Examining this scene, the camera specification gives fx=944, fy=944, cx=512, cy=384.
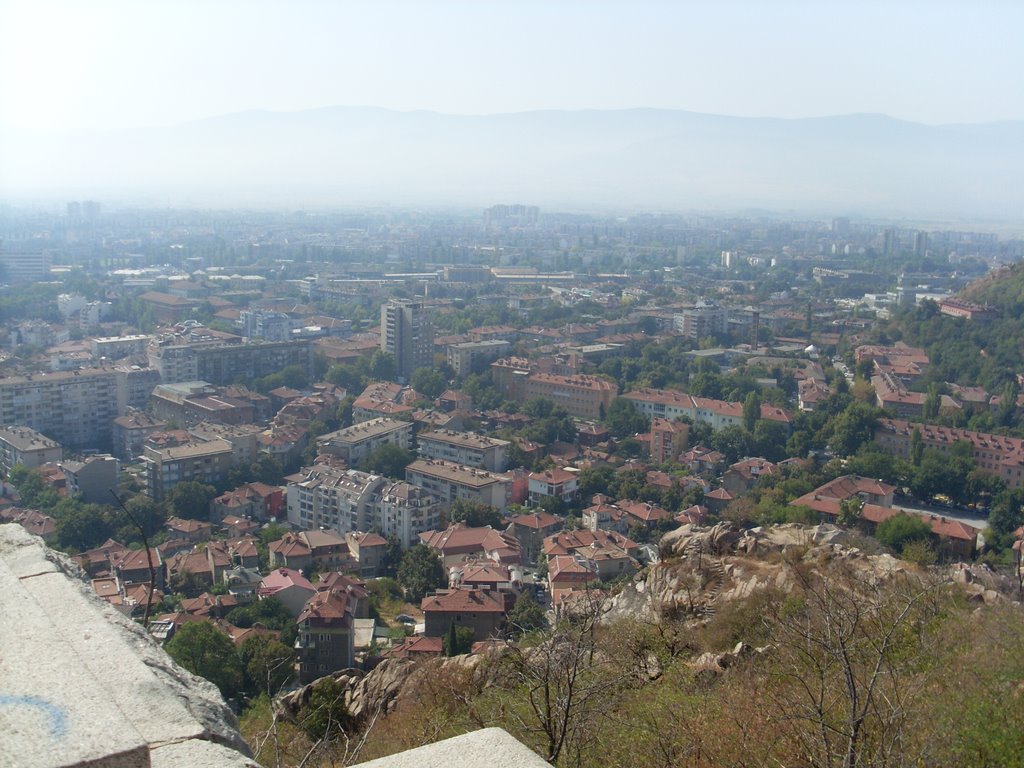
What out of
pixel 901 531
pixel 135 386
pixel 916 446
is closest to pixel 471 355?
pixel 135 386

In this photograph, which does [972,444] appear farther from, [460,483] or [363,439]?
[363,439]

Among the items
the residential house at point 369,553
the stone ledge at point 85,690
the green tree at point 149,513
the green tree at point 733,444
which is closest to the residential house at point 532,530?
the residential house at point 369,553

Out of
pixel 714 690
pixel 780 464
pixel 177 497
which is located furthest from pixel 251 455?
pixel 714 690

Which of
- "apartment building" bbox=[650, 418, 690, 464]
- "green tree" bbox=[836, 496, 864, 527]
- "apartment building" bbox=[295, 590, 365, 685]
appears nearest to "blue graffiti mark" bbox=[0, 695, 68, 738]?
"apartment building" bbox=[295, 590, 365, 685]

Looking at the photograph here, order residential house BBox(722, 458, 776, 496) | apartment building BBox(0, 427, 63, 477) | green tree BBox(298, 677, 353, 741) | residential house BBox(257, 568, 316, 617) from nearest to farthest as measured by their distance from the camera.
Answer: green tree BBox(298, 677, 353, 741) → residential house BBox(257, 568, 316, 617) → apartment building BBox(0, 427, 63, 477) → residential house BBox(722, 458, 776, 496)

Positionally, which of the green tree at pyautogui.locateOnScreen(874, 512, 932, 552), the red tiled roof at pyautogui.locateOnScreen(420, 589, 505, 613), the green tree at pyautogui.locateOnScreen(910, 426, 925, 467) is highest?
the red tiled roof at pyautogui.locateOnScreen(420, 589, 505, 613)

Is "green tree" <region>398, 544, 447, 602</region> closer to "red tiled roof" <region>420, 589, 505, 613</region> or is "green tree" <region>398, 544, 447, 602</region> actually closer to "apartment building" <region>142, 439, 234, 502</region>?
"red tiled roof" <region>420, 589, 505, 613</region>
